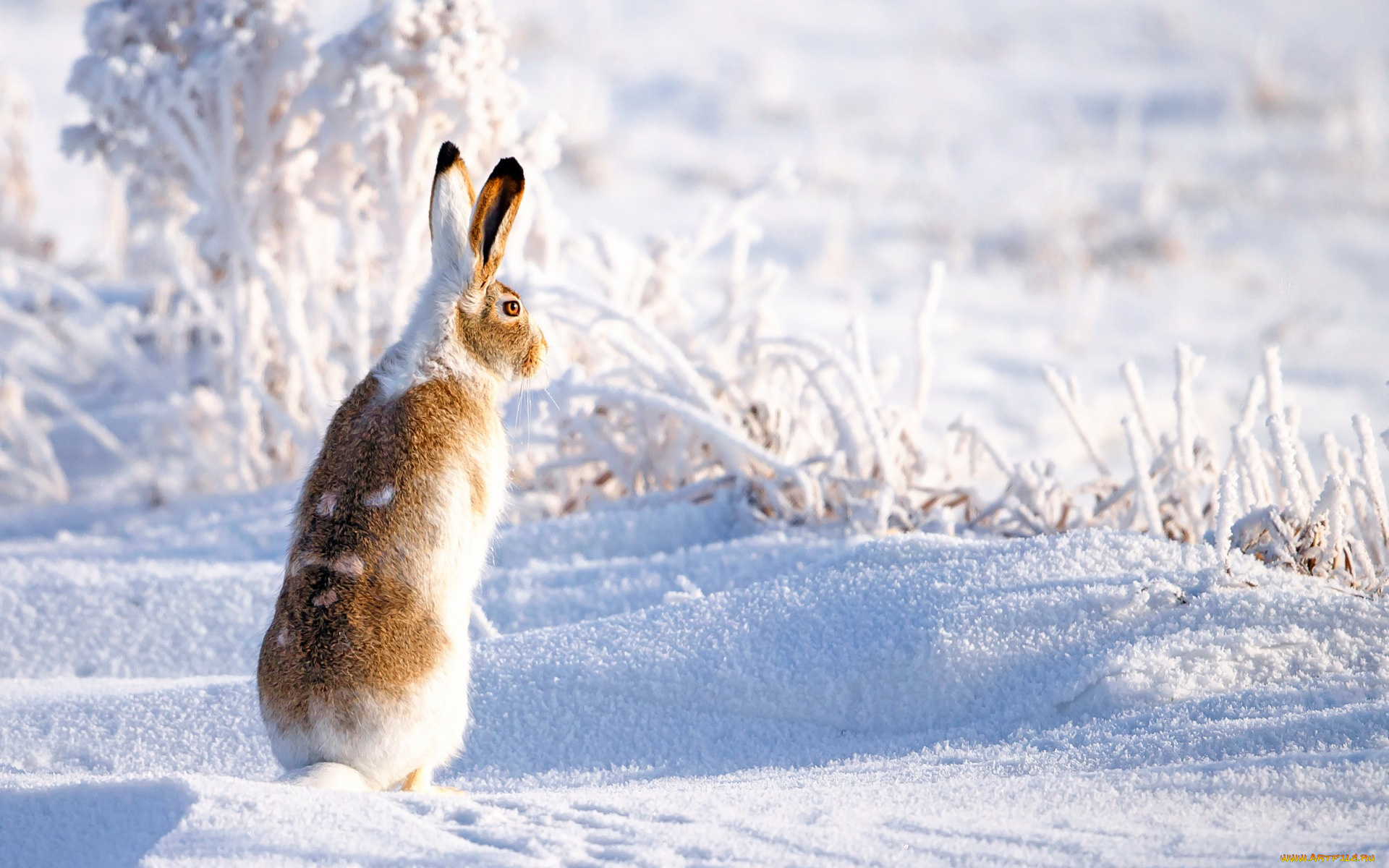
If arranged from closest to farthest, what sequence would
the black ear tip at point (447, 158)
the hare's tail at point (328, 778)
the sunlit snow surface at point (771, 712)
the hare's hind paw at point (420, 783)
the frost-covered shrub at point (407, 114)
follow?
the sunlit snow surface at point (771, 712)
the hare's tail at point (328, 778)
the hare's hind paw at point (420, 783)
the black ear tip at point (447, 158)
the frost-covered shrub at point (407, 114)

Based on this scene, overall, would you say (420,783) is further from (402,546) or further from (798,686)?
(798,686)

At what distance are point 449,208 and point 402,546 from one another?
23.8 inches

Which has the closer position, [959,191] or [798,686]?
[798,686]

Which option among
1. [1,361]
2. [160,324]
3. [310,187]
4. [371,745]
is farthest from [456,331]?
[1,361]

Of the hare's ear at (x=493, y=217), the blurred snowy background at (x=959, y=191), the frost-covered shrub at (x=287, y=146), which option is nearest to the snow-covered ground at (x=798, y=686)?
the blurred snowy background at (x=959, y=191)

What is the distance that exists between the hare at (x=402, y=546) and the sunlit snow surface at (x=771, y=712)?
0.46ft

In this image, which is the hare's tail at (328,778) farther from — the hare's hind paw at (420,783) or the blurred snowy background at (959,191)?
the blurred snowy background at (959,191)

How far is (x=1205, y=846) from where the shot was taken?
1.82m

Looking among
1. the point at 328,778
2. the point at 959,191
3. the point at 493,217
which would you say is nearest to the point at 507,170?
the point at 493,217

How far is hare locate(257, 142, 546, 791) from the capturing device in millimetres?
2062

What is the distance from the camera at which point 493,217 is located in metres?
2.33

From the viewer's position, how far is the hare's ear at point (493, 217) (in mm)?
2264

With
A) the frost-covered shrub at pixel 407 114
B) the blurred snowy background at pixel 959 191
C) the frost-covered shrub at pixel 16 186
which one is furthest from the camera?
the frost-covered shrub at pixel 16 186

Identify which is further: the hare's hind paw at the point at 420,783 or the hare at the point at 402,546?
the hare's hind paw at the point at 420,783
